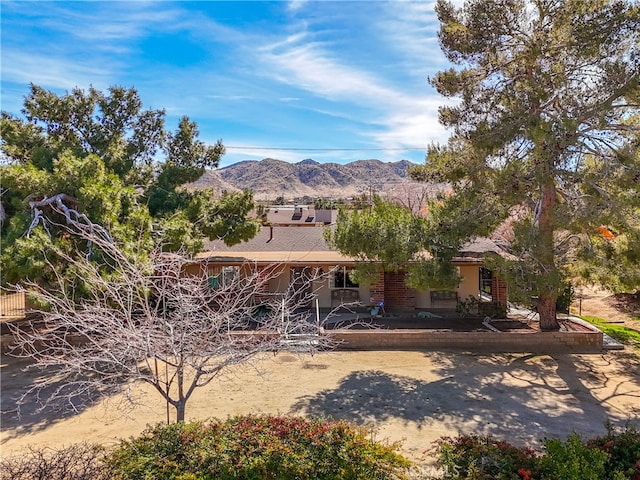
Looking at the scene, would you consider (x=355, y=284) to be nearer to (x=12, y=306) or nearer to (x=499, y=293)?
(x=499, y=293)

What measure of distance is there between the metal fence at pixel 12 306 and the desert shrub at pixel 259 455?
15467mm

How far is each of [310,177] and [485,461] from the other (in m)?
146

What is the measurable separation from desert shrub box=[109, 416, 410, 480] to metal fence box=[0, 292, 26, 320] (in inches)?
609

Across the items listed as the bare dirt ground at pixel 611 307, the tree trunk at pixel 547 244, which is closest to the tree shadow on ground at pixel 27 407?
the tree trunk at pixel 547 244

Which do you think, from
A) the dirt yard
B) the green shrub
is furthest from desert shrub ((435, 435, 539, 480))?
the dirt yard

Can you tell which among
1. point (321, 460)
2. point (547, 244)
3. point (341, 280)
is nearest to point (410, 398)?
point (321, 460)

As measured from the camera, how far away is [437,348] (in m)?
14.1

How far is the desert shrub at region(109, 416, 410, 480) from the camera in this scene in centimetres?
524

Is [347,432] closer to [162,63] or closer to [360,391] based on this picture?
[360,391]

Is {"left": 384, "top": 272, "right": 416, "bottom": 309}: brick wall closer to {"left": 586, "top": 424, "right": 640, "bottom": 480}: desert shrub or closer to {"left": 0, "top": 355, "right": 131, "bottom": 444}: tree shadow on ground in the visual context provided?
{"left": 0, "top": 355, "right": 131, "bottom": 444}: tree shadow on ground

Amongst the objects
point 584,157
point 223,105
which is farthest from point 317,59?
point 223,105

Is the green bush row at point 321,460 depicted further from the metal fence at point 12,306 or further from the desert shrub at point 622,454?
the metal fence at point 12,306

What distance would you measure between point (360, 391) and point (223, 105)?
71.6ft

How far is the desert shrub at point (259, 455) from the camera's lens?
5238 mm
